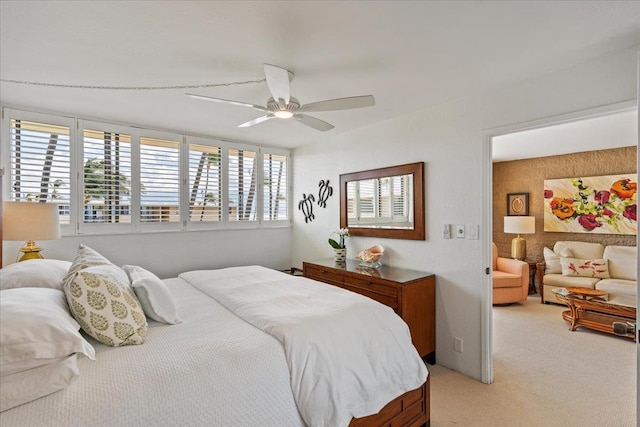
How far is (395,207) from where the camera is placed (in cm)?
342

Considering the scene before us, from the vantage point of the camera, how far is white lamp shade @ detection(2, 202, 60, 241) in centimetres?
246

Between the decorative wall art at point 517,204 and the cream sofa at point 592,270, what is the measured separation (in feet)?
2.72

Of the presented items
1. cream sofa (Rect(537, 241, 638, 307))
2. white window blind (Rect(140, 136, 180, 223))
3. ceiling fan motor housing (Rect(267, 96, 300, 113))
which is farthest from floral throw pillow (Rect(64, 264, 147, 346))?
cream sofa (Rect(537, 241, 638, 307))

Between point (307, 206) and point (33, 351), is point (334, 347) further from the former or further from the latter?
point (307, 206)

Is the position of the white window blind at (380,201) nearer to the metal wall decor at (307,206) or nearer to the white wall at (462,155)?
the white wall at (462,155)

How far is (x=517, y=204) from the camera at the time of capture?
5.86m

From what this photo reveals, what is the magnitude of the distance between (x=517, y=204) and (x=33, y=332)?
268 inches

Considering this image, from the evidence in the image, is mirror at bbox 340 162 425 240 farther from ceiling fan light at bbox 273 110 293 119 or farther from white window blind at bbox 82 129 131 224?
white window blind at bbox 82 129 131 224

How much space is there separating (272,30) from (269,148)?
2954 millimetres

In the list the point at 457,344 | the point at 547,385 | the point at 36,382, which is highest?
A: the point at 36,382

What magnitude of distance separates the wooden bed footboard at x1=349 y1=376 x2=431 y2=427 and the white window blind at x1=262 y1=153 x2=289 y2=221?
3255 millimetres

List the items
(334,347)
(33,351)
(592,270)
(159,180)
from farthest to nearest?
(592,270)
(159,180)
(334,347)
(33,351)

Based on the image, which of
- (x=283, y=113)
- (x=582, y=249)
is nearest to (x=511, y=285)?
(x=582, y=249)

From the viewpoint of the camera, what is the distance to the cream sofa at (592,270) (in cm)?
408
